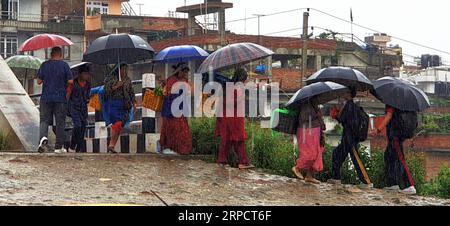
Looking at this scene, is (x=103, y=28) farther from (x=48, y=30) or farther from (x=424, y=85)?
(x=424, y=85)

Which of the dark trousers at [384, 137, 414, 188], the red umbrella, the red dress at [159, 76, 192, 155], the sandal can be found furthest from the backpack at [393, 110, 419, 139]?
the red umbrella

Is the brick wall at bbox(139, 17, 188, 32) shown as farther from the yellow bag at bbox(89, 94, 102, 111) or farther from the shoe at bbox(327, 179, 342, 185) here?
the shoe at bbox(327, 179, 342, 185)

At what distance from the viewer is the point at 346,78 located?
471 inches

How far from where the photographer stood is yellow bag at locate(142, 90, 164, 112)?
44.2 ft

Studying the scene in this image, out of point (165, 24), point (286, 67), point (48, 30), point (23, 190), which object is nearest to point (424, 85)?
point (286, 67)

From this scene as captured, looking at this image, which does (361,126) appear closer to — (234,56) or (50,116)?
(234,56)

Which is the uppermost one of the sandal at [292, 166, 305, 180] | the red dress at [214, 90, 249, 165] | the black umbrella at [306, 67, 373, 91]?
the black umbrella at [306, 67, 373, 91]

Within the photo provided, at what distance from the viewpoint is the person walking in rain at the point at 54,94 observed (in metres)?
12.5

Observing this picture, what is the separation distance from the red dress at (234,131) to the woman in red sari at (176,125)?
0.69m

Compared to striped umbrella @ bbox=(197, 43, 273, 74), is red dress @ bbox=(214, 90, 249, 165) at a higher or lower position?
lower

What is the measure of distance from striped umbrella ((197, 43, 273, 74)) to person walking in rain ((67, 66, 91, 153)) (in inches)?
83.3

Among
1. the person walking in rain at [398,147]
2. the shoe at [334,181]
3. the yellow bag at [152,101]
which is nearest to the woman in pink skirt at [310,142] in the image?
the shoe at [334,181]

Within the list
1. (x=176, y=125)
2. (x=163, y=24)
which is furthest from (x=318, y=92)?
(x=163, y=24)
